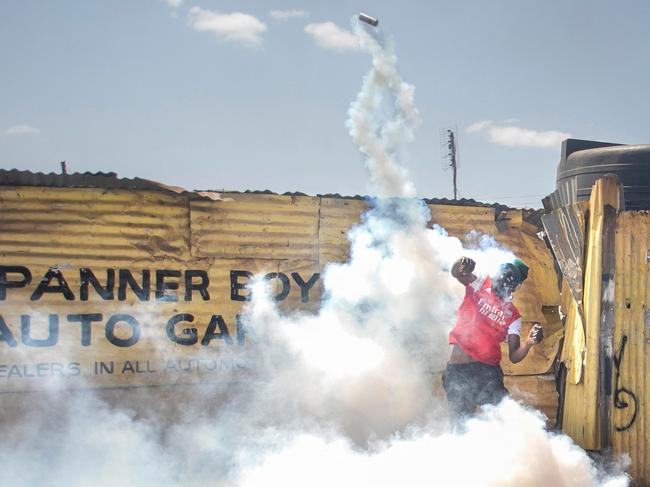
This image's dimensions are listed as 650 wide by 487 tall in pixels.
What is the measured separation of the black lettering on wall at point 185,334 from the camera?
663 cm

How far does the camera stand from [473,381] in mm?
6320

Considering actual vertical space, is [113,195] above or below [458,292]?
above

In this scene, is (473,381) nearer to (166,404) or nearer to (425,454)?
(425,454)

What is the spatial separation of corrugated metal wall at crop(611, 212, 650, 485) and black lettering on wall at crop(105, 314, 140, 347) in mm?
4491

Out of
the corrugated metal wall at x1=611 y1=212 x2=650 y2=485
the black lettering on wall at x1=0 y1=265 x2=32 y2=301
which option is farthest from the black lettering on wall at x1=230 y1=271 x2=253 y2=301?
the corrugated metal wall at x1=611 y1=212 x2=650 y2=485

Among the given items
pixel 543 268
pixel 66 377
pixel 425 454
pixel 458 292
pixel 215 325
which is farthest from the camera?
pixel 543 268

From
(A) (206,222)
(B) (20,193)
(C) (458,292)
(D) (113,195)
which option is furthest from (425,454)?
(B) (20,193)

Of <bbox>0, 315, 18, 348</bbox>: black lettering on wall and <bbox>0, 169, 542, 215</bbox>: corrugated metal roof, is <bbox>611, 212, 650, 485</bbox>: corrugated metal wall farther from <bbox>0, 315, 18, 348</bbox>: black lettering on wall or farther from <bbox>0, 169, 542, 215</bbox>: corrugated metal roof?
<bbox>0, 315, 18, 348</bbox>: black lettering on wall

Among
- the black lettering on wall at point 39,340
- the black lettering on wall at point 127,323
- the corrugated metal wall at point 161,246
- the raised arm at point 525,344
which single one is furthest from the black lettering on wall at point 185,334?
the raised arm at point 525,344

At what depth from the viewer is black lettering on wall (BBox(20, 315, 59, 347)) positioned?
20.4ft

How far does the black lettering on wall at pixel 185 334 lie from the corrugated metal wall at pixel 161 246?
0.16 ft

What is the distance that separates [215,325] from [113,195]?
1561 millimetres

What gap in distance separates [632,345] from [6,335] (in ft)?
18.9

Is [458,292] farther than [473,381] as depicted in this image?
Yes
